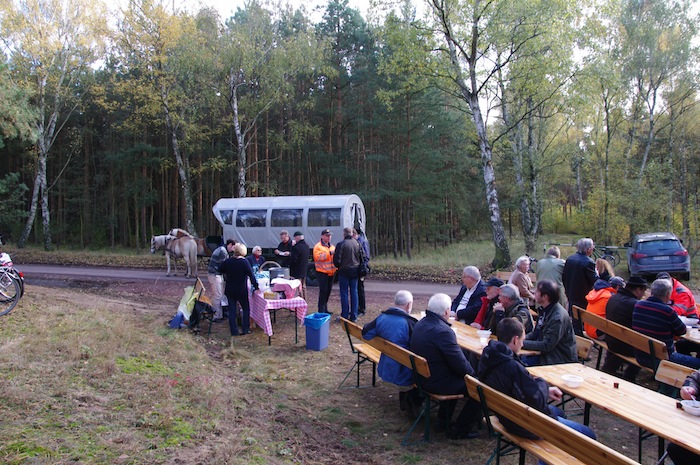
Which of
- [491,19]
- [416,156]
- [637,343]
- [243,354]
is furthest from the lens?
[416,156]

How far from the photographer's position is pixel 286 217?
16266 millimetres

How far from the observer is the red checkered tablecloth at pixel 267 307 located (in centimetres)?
788

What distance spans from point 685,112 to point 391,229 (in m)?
16.7

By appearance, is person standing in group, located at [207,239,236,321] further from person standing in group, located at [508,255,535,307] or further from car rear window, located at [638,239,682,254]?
car rear window, located at [638,239,682,254]

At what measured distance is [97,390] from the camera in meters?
4.71

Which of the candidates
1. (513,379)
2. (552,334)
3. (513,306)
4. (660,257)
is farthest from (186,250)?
(660,257)

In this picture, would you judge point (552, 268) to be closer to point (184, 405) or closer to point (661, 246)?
point (184, 405)

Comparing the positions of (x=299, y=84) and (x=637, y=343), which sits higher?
(x=299, y=84)

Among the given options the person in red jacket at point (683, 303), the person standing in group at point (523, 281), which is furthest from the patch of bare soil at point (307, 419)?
the person in red jacket at point (683, 303)

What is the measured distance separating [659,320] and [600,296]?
4.34 ft

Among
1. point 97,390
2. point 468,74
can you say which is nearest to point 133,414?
point 97,390

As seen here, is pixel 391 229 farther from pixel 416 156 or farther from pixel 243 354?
pixel 243 354

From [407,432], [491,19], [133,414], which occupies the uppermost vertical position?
[491,19]

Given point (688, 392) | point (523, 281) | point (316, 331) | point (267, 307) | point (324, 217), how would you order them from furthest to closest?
1. point (324, 217)
2. point (267, 307)
3. point (316, 331)
4. point (523, 281)
5. point (688, 392)
